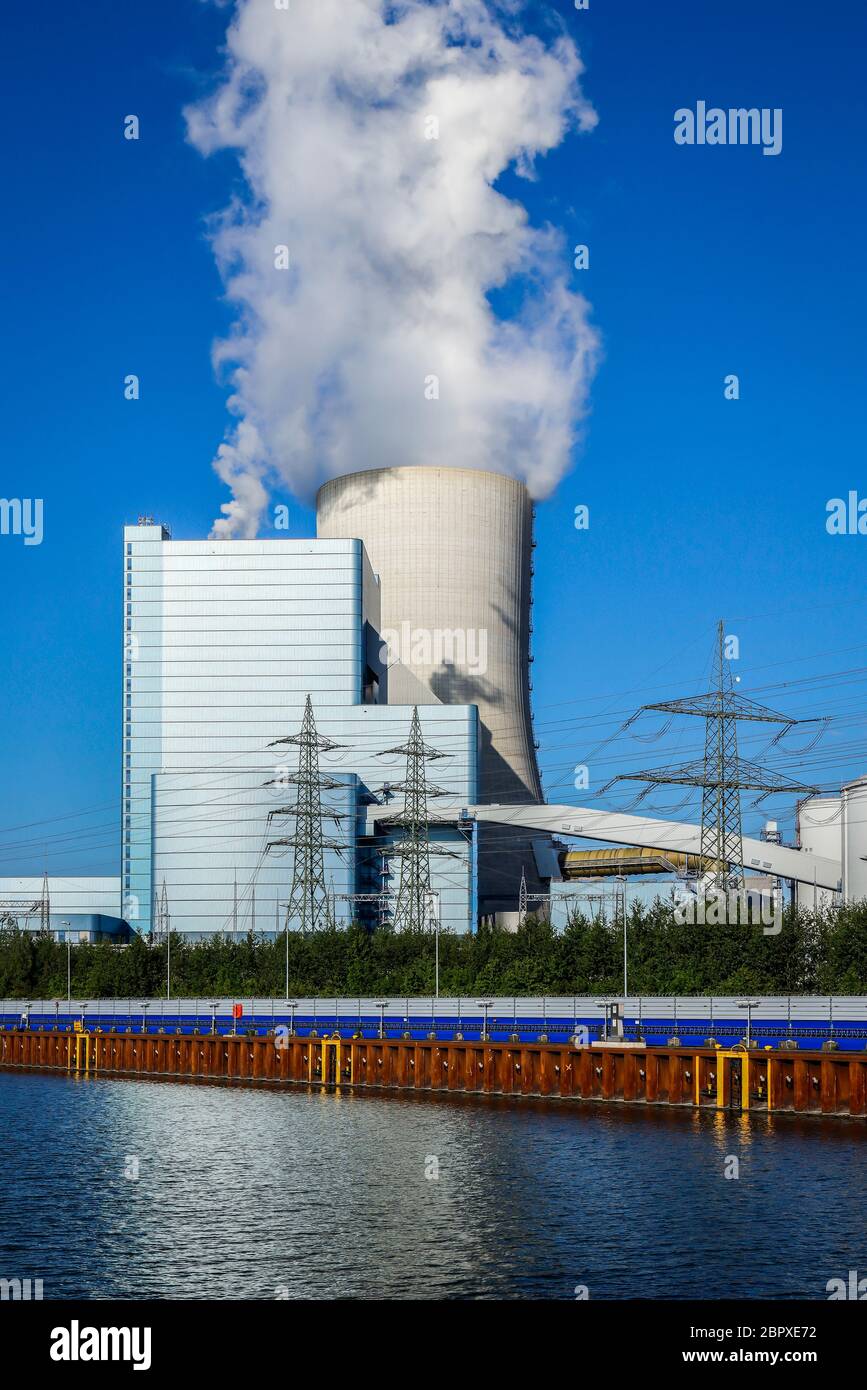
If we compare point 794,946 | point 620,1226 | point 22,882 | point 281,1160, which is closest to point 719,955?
point 794,946

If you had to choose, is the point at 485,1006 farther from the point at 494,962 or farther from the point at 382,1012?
the point at 494,962

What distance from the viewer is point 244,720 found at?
158 metres

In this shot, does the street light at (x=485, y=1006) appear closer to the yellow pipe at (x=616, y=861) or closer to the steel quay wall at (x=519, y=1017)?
the steel quay wall at (x=519, y=1017)

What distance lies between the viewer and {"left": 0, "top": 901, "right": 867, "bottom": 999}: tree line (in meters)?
82.0

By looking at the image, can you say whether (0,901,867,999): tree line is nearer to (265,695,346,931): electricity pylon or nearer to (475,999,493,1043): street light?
(265,695,346,931): electricity pylon

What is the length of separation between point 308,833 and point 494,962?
2531 cm

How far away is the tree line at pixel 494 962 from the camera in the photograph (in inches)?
3228

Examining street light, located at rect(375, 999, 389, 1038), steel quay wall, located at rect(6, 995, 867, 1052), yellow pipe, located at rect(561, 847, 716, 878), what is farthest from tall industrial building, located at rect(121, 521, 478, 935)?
street light, located at rect(375, 999, 389, 1038)

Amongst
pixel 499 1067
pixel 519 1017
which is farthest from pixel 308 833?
pixel 499 1067

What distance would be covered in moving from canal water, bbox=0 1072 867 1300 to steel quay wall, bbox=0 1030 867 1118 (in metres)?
1.59

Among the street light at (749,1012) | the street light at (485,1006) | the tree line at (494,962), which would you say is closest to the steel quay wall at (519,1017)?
the street light at (749,1012)

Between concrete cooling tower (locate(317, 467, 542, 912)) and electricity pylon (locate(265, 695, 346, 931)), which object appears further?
concrete cooling tower (locate(317, 467, 542, 912))

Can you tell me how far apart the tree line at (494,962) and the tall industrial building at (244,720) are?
1050 inches
